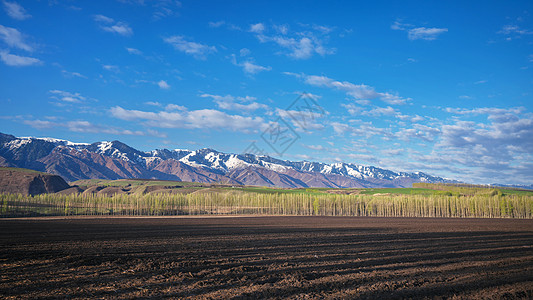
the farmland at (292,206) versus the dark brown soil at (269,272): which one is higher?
the dark brown soil at (269,272)

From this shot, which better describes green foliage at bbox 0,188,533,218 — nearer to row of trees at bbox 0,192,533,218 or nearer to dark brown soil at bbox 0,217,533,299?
row of trees at bbox 0,192,533,218

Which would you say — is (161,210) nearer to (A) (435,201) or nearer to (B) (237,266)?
(A) (435,201)

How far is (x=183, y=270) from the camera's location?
18.3 m

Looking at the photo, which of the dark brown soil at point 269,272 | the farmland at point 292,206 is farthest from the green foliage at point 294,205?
the dark brown soil at point 269,272

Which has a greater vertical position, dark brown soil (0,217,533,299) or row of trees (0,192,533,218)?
dark brown soil (0,217,533,299)

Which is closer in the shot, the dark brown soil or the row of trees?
the dark brown soil

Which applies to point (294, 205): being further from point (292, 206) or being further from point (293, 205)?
point (292, 206)

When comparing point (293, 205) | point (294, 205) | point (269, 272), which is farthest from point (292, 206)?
point (269, 272)

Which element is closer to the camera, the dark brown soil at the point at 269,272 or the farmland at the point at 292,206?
the dark brown soil at the point at 269,272

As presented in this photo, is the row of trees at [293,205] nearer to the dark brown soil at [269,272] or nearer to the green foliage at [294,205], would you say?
the green foliage at [294,205]

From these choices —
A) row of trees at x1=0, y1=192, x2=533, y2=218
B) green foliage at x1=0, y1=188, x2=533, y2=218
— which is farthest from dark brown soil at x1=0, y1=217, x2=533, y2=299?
green foliage at x1=0, y1=188, x2=533, y2=218

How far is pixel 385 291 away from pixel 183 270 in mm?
10821

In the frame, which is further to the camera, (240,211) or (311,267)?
(240,211)

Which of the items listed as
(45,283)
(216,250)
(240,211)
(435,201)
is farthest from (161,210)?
(45,283)
